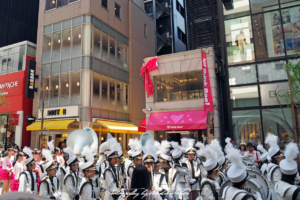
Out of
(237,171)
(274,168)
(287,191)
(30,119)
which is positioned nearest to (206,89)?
(274,168)

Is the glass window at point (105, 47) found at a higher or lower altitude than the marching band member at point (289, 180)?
higher

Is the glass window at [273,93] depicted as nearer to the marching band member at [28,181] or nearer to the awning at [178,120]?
the awning at [178,120]

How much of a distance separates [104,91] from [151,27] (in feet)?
40.9

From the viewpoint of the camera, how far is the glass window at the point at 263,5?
16500 mm

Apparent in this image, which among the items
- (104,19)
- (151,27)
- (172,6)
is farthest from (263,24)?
(172,6)

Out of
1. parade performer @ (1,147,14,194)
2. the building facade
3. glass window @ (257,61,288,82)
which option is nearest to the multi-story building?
parade performer @ (1,147,14,194)

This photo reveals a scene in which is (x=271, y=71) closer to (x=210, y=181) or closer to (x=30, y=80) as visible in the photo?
(x=210, y=181)

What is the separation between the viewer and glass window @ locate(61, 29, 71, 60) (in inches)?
860

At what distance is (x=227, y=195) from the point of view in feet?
11.7

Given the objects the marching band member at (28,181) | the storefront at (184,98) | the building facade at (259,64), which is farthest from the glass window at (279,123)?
the marching band member at (28,181)

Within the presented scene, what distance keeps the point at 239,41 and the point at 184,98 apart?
225 inches

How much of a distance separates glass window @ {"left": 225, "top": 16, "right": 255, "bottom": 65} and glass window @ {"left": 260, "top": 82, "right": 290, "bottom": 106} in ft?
7.26

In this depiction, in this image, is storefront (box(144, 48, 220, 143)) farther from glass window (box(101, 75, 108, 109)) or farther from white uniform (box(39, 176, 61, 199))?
white uniform (box(39, 176, 61, 199))

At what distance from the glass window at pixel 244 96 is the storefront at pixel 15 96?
58.7 ft
